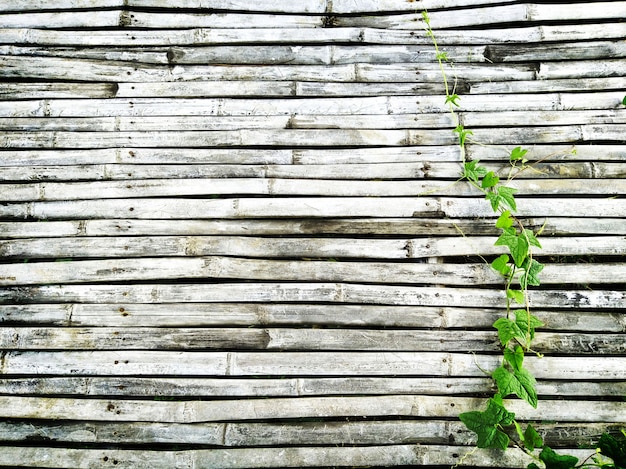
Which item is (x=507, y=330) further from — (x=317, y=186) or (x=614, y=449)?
(x=317, y=186)

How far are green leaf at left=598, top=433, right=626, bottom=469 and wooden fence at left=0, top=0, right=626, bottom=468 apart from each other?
0.18 m

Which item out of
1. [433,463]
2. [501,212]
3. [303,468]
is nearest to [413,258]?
[501,212]

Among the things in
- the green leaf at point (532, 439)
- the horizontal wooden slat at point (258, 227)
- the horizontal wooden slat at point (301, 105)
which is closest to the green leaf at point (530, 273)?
the horizontal wooden slat at point (258, 227)

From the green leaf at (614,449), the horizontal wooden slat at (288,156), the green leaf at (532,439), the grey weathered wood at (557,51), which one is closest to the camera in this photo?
the green leaf at (614,449)

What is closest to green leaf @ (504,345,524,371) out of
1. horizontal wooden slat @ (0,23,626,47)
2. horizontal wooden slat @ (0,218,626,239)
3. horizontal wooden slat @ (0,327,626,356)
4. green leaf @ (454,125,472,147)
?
horizontal wooden slat @ (0,327,626,356)

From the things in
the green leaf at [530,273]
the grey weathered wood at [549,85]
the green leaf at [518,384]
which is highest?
the grey weathered wood at [549,85]

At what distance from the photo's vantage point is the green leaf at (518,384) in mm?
1772

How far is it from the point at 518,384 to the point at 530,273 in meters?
0.49

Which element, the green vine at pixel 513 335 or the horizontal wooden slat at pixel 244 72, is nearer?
the green vine at pixel 513 335

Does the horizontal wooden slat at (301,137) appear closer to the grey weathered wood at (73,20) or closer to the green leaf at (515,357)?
the grey weathered wood at (73,20)

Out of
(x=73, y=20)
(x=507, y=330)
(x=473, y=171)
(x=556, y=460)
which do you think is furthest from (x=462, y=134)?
(x=73, y=20)

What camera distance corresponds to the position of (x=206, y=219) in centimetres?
214

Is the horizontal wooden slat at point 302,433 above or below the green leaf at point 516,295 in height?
below

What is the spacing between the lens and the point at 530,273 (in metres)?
1.92
